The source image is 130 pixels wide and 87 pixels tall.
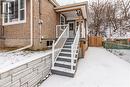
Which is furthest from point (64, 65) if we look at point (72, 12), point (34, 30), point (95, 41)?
point (95, 41)

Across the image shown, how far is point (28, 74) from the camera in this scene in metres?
5.10

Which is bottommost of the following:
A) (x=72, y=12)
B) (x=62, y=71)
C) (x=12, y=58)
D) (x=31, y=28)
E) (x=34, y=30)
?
(x=62, y=71)

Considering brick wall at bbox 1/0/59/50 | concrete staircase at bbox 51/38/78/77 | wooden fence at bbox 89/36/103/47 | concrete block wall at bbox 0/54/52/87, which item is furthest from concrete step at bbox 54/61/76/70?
wooden fence at bbox 89/36/103/47

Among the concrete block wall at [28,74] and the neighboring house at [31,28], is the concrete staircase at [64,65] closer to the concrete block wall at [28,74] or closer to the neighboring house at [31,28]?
the neighboring house at [31,28]

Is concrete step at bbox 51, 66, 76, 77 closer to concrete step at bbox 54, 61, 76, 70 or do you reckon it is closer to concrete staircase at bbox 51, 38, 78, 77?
concrete staircase at bbox 51, 38, 78, 77

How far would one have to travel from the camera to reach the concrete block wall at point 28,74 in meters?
4.02

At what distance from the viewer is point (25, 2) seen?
9.06 metres

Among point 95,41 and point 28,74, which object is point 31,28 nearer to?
point 28,74

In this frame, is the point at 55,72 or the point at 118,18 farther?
the point at 118,18

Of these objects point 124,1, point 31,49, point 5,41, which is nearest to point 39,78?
point 31,49

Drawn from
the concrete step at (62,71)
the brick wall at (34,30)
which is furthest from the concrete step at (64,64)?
the brick wall at (34,30)

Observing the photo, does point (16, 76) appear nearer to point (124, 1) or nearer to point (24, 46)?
point (24, 46)

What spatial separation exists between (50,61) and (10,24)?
13.9ft

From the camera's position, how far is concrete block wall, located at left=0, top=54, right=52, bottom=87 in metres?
4.02
